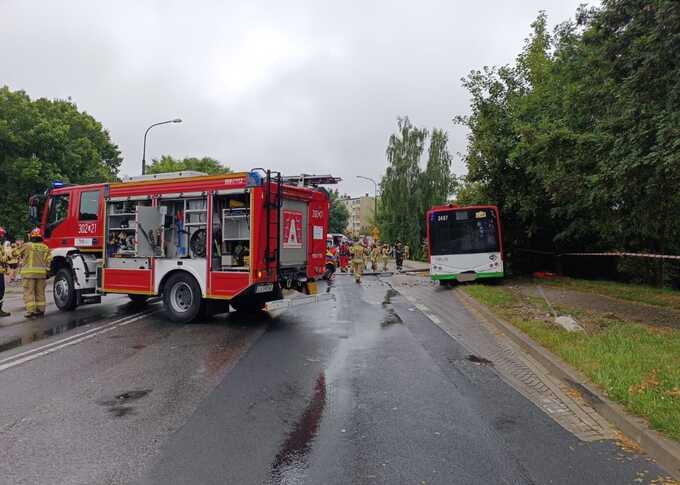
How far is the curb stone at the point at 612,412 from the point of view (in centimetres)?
396

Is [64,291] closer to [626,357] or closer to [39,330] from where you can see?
[39,330]

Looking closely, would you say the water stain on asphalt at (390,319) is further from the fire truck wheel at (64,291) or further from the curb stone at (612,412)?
the fire truck wheel at (64,291)

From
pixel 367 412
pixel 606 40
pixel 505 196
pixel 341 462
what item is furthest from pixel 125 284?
pixel 505 196

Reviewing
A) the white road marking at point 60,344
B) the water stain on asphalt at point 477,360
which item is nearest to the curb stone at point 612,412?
the water stain on asphalt at point 477,360

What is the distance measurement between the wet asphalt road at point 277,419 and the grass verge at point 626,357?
2.69 ft

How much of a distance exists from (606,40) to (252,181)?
7.25 meters

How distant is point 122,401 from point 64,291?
781 cm

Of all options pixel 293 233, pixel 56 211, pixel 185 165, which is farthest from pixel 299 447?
pixel 185 165

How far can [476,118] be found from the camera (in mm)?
19922

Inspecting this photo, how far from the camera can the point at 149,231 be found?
10.5 metres

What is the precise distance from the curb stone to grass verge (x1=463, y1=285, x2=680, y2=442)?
0.09 meters

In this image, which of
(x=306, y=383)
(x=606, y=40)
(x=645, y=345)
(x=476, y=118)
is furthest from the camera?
(x=476, y=118)

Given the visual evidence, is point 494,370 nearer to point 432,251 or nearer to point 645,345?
point 645,345

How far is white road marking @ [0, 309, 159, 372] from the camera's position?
702cm
